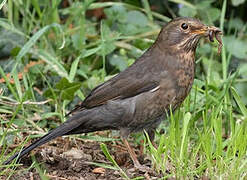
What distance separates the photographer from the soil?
4.16 metres

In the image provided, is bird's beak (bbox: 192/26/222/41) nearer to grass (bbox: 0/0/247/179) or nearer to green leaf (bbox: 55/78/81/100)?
grass (bbox: 0/0/247/179)

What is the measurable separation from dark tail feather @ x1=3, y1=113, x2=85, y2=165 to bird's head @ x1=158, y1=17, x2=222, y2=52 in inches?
41.0

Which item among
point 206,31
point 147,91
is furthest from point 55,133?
point 206,31

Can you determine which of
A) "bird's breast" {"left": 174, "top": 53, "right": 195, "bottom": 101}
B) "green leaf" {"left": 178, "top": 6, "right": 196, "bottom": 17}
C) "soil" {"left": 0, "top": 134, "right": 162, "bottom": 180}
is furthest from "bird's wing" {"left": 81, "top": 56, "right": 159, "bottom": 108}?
"green leaf" {"left": 178, "top": 6, "right": 196, "bottom": 17}

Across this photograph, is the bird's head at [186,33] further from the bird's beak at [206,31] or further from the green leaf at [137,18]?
the green leaf at [137,18]

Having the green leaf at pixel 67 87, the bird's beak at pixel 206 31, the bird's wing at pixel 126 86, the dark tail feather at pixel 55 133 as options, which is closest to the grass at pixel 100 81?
the green leaf at pixel 67 87

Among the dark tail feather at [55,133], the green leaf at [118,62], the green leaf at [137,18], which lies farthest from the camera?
the green leaf at [137,18]

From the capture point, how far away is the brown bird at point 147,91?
15.1 ft

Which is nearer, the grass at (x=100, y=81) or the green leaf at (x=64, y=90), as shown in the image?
the grass at (x=100, y=81)

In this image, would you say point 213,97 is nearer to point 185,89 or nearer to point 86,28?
point 185,89

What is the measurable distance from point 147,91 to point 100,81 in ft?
3.58

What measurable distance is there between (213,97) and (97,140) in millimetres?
1158

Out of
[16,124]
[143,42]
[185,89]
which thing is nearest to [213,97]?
[185,89]

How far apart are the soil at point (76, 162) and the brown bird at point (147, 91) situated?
21 cm
